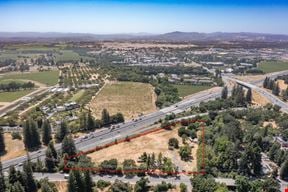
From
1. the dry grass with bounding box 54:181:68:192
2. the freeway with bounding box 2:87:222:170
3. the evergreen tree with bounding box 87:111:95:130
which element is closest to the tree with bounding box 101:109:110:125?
the freeway with bounding box 2:87:222:170

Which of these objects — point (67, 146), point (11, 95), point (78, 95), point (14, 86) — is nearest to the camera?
point (67, 146)

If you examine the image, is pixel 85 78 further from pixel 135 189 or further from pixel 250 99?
pixel 135 189

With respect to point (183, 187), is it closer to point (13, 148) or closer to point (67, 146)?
point (67, 146)

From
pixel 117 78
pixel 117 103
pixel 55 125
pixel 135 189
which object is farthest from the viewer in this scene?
pixel 117 78

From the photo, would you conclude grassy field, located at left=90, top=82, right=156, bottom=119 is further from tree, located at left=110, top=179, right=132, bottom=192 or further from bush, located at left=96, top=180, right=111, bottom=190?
tree, located at left=110, top=179, right=132, bottom=192

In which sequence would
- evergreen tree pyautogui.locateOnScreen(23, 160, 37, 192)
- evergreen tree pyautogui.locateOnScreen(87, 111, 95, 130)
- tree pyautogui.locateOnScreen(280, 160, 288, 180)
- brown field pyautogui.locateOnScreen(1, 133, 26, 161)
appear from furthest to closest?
evergreen tree pyautogui.locateOnScreen(87, 111, 95, 130), brown field pyautogui.locateOnScreen(1, 133, 26, 161), tree pyautogui.locateOnScreen(280, 160, 288, 180), evergreen tree pyautogui.locateOnScreen(23, 160, 37, 192)

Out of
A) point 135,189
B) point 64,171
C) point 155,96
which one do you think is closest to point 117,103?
point 155,96

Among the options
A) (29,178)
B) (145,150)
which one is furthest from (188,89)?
(29,178)
